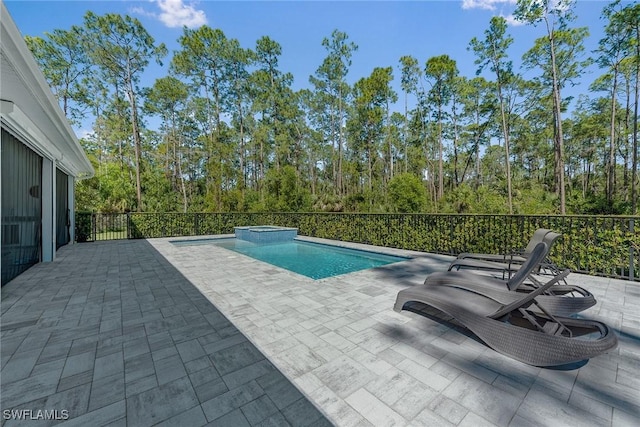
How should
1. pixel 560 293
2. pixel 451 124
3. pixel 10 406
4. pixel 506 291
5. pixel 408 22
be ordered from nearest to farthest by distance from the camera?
pixel 10 406 → pixel 506 291 → pixel 560 293 → pixel 408 22 → pixel 451 124

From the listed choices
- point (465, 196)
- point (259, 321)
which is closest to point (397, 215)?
point (259, 321)

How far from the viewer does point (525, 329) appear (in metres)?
2.39

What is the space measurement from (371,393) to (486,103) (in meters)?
26.1

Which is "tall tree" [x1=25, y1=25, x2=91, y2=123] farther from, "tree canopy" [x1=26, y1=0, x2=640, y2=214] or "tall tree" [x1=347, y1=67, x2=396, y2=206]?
"tall tree" [x1=347, y1=67, x2=396, y2=206]

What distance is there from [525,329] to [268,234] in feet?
35.4

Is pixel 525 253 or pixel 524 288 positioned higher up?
pixel 525 253

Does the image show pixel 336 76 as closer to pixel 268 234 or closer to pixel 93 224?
pixel 268 234

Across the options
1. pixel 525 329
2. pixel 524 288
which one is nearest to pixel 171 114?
pixel 524 288

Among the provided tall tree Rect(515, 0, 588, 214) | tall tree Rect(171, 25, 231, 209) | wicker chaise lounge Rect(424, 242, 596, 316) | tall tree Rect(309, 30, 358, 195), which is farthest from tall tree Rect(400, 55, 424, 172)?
wicker chaise lounge Rect(424, 242, 596, 316)

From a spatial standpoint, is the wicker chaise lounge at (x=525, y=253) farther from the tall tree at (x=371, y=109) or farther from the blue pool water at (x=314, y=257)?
the tall tree at (x=371, y=109)

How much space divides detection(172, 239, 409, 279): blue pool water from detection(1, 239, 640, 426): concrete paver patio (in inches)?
117

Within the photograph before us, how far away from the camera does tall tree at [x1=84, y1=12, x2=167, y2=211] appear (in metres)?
16.5

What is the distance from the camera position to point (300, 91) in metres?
25.7

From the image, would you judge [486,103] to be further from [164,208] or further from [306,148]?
[164,208]
